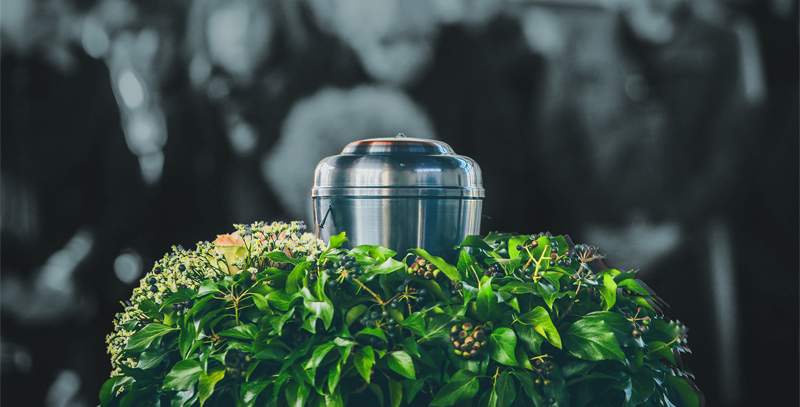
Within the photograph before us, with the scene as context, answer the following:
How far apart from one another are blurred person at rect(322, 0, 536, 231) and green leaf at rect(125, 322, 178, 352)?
5.57 ft

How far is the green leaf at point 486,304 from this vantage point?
3.50 feet

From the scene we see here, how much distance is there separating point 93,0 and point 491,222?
2262 mm

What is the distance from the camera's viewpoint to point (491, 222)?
8.41 feet

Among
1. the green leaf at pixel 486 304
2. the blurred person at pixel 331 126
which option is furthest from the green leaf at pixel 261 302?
the blurred person at pixel 331 126

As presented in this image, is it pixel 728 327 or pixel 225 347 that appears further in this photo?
pixel 728 327

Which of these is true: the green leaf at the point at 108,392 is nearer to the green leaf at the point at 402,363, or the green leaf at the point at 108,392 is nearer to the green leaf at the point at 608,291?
the green leaf at the point at 402,363

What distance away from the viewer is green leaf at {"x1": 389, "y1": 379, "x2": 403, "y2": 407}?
1.00m

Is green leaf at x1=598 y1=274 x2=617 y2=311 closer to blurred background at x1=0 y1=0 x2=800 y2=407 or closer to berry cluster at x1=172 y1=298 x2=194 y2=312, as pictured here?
berry cluster at x1=172 y1=298 x2=194 y2=312

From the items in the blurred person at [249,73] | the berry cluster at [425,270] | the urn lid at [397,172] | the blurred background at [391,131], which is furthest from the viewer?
the blurred person at [249,73]

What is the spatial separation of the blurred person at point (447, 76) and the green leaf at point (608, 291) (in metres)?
1.39

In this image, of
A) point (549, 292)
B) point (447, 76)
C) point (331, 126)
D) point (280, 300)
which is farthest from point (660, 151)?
point (280, 300)

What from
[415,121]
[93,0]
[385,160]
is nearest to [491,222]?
[415,121]

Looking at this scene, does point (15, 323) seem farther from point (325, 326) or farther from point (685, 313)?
point (685, 313)

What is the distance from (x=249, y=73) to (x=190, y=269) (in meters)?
1.56
